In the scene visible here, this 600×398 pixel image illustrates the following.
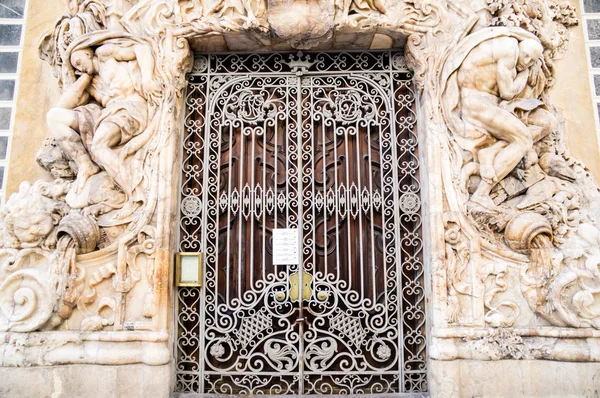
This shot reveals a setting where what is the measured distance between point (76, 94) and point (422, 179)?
Result: 3.33 m

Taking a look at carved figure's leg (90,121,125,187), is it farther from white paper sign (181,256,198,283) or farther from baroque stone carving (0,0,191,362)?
white paper sign (181,256,198,283)

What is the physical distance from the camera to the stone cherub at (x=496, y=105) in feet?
14.6

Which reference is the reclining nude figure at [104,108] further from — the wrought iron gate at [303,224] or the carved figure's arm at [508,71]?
the carved figure's arm at [508,71]

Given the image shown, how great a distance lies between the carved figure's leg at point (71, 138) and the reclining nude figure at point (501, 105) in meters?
3.48

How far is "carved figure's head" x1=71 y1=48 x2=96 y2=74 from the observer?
4660mm

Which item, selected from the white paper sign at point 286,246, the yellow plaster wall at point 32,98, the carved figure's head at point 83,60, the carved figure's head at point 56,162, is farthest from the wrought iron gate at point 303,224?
the yellow plaster wall at point 32,98

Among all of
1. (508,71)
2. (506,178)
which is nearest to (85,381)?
(506,178)

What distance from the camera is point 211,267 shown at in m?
4.71

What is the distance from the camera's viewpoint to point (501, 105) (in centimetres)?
455

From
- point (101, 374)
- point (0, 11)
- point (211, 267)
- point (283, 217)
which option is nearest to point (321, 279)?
point (283, 217)

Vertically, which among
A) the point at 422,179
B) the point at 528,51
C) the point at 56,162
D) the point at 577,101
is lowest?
the point at 422,179

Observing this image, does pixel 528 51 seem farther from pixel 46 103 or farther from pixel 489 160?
pixel 46 103

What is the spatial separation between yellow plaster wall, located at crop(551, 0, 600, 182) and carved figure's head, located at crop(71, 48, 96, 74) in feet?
14.5

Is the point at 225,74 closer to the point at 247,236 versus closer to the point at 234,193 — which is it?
the point at 234,193
